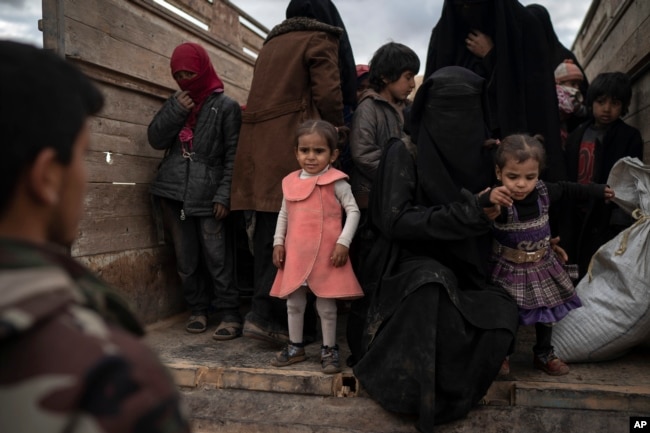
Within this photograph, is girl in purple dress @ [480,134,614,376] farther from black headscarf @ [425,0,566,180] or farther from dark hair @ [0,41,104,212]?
dark hair @ [0,41,104,212]

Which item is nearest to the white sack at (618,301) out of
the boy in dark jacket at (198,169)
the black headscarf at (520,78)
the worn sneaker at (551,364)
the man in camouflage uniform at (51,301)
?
the worn sneaker at (551,364)

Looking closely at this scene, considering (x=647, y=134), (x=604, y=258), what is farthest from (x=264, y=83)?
(x=647, y=134)

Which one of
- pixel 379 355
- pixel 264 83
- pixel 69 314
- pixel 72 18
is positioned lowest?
pixel 379 355

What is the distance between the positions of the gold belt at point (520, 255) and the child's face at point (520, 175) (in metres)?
0.32

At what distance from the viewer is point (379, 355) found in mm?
2633

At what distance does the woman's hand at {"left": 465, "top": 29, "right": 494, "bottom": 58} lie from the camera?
359cm

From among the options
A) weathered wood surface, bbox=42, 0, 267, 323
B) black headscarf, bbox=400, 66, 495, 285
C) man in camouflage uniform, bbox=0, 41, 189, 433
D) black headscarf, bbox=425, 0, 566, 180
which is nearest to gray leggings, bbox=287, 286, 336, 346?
black headscarf, bbox=400, 66, 495, 285

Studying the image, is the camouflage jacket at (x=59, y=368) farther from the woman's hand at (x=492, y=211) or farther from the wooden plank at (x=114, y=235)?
the wooden plank at (x=114, y=235)

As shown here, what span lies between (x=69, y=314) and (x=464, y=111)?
2.31m

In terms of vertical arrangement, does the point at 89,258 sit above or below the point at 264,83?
below

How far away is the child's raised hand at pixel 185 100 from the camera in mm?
3699

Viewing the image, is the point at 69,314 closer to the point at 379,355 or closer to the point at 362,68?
the point at 379,355

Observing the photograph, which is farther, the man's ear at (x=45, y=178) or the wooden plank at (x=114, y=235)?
the wooden plank at (x=114, y=235)

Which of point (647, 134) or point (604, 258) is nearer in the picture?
point (604, 258)
